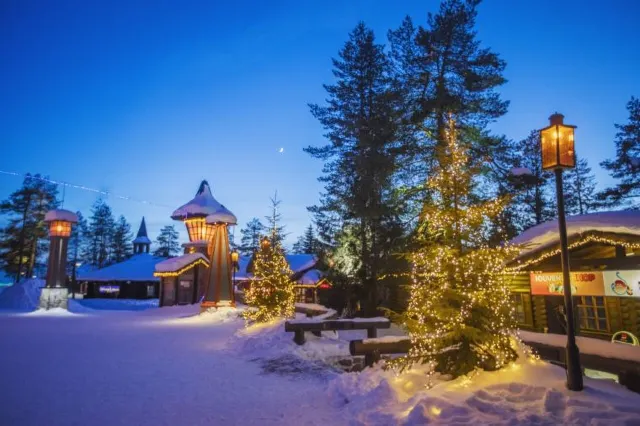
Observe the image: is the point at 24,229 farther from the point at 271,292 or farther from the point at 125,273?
the point at 271,292

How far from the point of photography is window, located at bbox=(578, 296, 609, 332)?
10.8 meters

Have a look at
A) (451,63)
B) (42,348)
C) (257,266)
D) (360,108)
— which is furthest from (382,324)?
(360,108)

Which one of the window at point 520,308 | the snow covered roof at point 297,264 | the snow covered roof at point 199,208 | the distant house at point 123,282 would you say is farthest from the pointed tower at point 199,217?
the window at point 520,308

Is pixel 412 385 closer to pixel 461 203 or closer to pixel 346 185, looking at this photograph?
pixel 461 203

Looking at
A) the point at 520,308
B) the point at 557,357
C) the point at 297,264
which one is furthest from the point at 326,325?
the point at 297,264

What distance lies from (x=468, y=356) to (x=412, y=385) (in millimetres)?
1043

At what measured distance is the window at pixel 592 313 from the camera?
1079 centimetres

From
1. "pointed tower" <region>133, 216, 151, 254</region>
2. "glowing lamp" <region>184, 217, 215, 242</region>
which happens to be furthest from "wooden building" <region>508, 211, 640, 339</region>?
"pointed tower" <region>133, 216, 151, 254</region>

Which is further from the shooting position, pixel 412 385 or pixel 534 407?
pixel 412 385

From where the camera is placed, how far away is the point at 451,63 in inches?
736

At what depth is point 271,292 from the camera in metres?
15.7

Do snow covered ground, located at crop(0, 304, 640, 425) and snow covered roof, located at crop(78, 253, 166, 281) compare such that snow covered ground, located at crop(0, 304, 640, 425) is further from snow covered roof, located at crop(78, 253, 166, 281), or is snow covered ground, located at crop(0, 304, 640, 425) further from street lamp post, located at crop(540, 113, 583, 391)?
snow covered roof, located at crop(78, 253, 166, 281)

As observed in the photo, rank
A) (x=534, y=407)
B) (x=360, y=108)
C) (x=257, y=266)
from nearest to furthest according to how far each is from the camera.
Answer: (x=534, y=407) → (x=257, y=266) → (x=360, y=108)

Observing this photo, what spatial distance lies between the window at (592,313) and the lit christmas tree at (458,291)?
5609 millimetres
